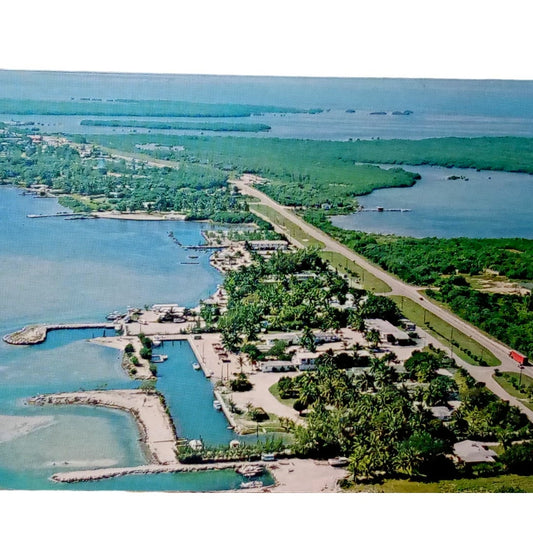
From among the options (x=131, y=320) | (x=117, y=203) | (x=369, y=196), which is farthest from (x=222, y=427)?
(x=369, y=196)

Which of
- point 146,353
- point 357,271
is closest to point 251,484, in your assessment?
point 146,353

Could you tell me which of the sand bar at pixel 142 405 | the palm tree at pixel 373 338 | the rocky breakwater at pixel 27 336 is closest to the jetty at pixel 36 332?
the rocky breakwater at pixel 27 336

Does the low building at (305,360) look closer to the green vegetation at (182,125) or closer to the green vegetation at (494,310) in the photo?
the green vegetation at (494,310)

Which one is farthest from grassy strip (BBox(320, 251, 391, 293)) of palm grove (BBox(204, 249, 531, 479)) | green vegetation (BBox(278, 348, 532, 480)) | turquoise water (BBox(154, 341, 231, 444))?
turquoise water (BBox(154, 341, 231, 444))

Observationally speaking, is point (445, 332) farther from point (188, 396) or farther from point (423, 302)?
point (188, 396)

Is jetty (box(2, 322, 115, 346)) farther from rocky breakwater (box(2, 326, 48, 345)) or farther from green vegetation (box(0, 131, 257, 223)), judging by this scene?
green vegetation (box(0, 131, 257, 223))
